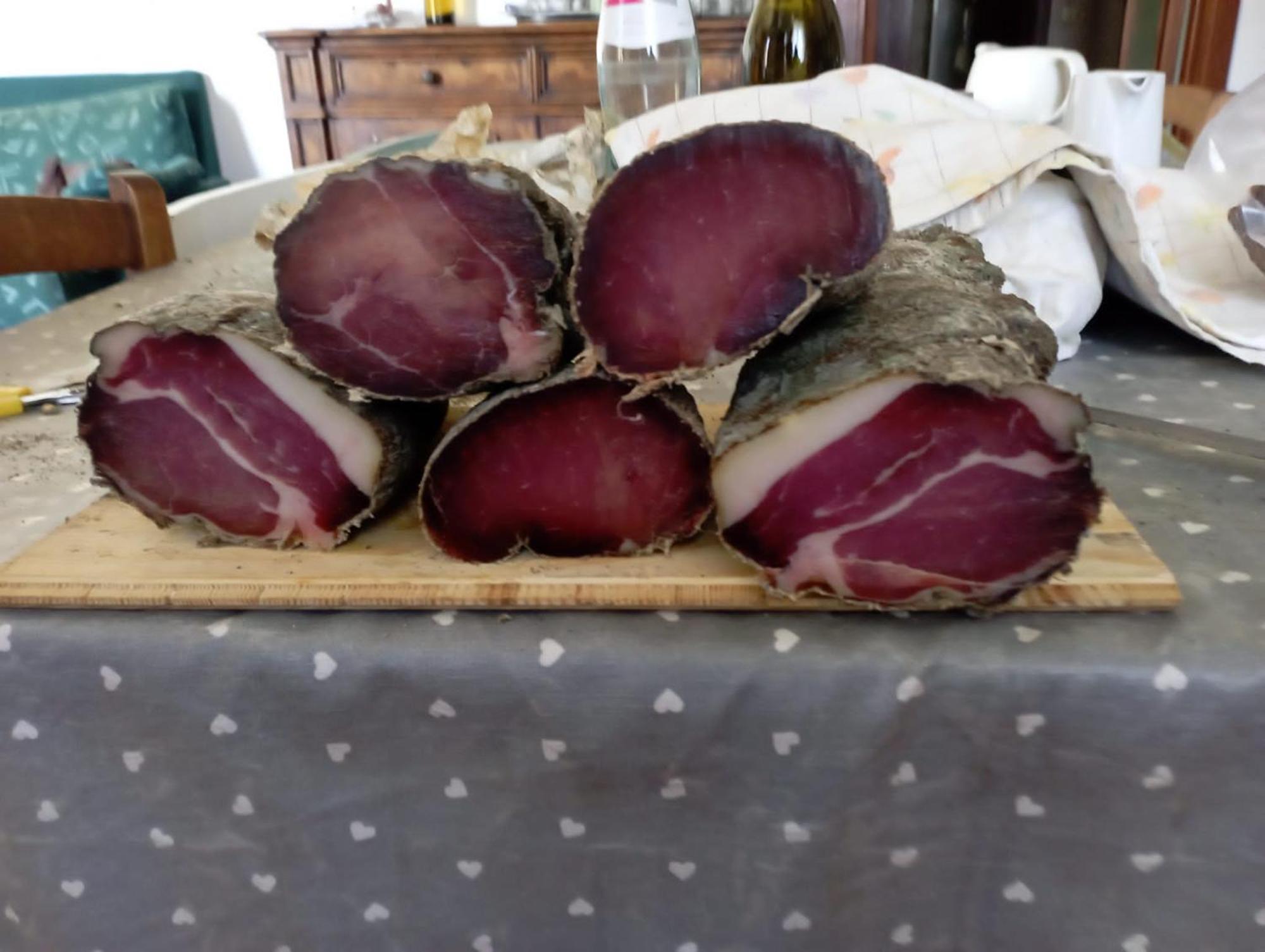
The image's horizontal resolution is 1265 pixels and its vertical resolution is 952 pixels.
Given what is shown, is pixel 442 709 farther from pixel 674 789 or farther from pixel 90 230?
pixel 90 230

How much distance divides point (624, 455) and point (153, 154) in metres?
2.84

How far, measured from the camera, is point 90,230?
1.36 m

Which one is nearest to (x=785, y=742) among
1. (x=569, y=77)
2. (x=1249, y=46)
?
(x=1249, y=46)

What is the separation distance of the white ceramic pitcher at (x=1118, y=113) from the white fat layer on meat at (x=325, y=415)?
2.88 ft

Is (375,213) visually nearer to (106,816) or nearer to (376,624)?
(376,624)

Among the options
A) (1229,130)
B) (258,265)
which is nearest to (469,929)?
(258,265)

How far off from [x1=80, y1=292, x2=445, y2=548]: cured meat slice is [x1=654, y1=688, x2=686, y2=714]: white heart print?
221mm

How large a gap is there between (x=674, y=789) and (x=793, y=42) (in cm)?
133

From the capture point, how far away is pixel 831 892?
512mm

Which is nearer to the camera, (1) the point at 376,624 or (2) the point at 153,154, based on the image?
(1) the point at 376,624

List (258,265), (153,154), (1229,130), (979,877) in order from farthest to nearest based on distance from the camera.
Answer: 1. (153,154)
2. (1229,130)
3. (258,265)
4. (979,877)

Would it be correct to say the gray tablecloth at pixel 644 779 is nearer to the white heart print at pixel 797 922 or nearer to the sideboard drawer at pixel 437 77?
the white heart print at pixel 797 922

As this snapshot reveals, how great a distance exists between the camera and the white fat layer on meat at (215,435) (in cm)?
57

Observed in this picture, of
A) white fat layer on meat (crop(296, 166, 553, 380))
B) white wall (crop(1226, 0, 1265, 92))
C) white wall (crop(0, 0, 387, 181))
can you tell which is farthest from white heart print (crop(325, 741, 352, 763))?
white wall (crop(0, 0, 387, 181))
